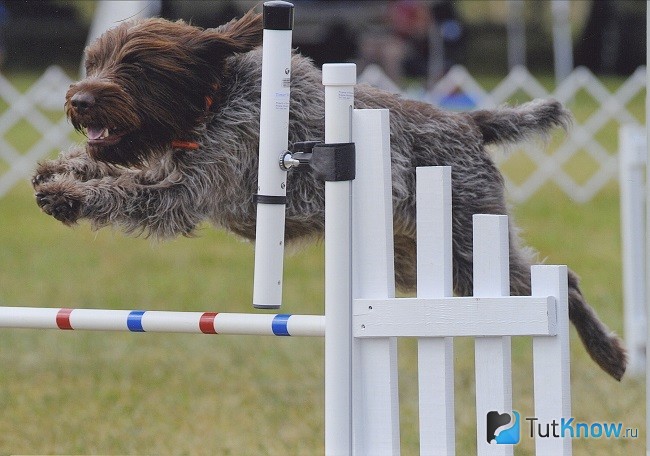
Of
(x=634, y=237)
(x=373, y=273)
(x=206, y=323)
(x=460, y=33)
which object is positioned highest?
(x=460, y=33)

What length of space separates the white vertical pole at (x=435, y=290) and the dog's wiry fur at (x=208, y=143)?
22 centimetres

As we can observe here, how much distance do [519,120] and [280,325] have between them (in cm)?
97

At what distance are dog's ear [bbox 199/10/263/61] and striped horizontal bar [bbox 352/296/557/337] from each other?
2.39 ft

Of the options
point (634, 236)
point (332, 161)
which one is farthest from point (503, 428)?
point (634, 236)

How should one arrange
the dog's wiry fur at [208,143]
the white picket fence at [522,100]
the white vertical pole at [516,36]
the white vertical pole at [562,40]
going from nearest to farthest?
the dog's wiry fur at [208,143] → the white picket fence at [522,100] → the white vertical pole at [562,40] → the white vertical pole at [516,36]

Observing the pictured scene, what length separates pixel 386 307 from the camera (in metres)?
2.49

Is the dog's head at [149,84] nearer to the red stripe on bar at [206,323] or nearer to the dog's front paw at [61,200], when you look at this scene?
the dog's front paw at [61,200]

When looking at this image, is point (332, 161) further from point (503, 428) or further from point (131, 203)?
point (503, 428)

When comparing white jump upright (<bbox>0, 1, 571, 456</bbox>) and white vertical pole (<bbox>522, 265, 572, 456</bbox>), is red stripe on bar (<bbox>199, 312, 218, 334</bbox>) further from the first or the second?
white vertical pole (<bbox>522, 265, 572, 456</bbox>)

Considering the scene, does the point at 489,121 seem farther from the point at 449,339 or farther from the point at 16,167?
the point at 16,167

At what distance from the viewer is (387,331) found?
2.49m

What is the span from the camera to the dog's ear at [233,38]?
263 cm

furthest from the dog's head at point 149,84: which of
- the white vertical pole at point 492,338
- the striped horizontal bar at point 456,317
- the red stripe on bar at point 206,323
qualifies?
the white vertical pole at point 492,338

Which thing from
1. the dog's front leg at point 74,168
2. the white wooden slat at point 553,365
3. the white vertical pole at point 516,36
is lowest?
the white wooden slat at point 553,365
